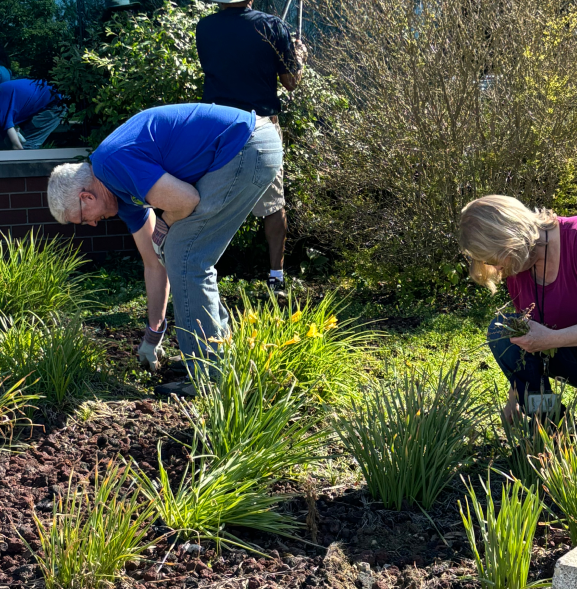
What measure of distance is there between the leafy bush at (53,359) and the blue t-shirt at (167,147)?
0.69 m

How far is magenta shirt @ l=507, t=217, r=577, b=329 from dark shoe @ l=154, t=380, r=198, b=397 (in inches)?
59.5

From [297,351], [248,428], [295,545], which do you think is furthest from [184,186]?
[295,545]

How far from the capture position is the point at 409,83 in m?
4.79

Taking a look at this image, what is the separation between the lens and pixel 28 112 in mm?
6422

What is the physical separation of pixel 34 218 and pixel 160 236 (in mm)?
2972

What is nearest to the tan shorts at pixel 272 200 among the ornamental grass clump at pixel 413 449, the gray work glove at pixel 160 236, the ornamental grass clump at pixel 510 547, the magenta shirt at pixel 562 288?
the gray work glove at pixel 160 236

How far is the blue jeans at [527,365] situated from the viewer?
2.89 meters

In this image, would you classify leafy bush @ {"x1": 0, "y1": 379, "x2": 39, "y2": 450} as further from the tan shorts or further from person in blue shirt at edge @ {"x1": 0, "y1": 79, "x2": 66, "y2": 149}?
person in blue shirt at edge @ {"x1": 0, "y1": 79, "x2": 66, "y2": 149}

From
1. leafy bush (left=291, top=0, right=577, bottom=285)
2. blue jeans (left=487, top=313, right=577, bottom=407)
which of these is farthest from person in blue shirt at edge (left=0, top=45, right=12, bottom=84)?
blue jeans (left=487, top=313, right=577, bottom=407)

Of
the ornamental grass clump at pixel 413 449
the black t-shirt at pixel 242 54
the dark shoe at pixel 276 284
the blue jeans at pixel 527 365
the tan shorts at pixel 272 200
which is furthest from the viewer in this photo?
the dark shoe at pixel 276 284

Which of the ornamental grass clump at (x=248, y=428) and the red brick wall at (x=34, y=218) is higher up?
the ornamental grass clump at (x=248, y=428)

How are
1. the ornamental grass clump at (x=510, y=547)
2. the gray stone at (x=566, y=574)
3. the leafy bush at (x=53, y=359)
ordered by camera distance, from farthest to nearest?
1. the leafy bush at (x=53, y=359)
2. the ornamental grass clump at (x=510, y=547)
3. the gray stone at (x=566, y=574)

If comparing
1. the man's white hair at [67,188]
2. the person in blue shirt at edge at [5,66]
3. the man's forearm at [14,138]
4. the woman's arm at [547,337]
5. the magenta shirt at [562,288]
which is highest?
the person in blue shirt at edge at [5,66]

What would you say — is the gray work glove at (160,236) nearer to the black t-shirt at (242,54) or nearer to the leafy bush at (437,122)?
the black t-shirt at (242,54)
